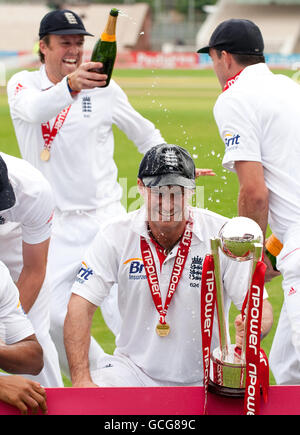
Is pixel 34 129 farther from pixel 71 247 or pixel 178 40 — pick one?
pixel 178 40

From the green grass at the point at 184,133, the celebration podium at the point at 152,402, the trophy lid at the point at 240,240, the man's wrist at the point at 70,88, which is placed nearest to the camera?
the trophy lid at the point at 240,240

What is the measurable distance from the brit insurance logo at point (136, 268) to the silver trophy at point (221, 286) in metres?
0.85

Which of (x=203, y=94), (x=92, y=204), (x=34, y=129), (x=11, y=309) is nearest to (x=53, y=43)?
(x=34, y=129)

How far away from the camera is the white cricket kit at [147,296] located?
2.59 metres

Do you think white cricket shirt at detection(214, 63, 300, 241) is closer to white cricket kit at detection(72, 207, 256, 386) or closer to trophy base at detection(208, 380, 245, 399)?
white cricket kit at detection(72, 207, 256, 386)

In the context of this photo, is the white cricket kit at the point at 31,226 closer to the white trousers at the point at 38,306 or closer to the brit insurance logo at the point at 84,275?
the white trousers at the point at 38,306

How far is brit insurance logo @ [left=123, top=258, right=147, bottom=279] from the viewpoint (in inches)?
104

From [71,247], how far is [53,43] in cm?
118

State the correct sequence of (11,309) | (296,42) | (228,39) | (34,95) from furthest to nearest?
(296,42) → (34,95) → (228,39) → (11,309)

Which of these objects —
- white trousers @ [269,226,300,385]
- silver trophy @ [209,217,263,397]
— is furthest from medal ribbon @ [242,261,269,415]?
white trousers @ [269,226,300,385]

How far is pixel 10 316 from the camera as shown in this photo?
7.53ft

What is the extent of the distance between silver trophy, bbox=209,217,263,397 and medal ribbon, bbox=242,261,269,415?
22 millimetres

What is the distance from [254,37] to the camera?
10.6 ft

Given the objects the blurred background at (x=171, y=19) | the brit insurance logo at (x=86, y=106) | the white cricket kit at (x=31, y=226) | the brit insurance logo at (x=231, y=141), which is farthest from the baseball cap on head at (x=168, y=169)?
the blurred background at (x=171, y=19)
